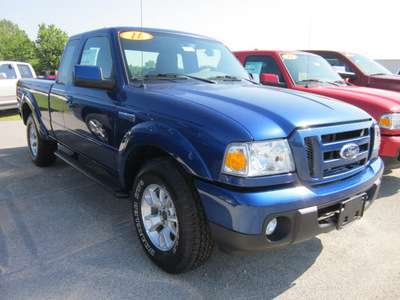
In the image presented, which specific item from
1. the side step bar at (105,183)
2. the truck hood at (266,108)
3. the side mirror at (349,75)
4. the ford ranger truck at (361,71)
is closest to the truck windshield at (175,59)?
the truck hood at (266,108)

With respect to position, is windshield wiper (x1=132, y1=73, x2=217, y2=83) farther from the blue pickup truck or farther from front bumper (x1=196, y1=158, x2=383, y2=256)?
front bumper (x1=196, y1=158, x2=383, y2=256)

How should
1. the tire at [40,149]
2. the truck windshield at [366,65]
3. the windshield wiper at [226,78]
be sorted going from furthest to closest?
1. the truck windshield at [366,65]
2. the tire at [40,149]
3. the windshield wiper at [226,78]

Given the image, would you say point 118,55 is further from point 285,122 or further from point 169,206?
point 285,122

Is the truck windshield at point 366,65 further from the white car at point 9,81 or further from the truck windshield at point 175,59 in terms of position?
the white car at point 9,81

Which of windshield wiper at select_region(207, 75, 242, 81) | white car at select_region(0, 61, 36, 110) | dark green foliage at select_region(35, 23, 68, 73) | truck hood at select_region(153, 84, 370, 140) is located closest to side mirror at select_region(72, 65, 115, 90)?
truck hood at select_region(153, 84, 370, 140)

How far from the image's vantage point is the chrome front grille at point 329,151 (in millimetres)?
1957

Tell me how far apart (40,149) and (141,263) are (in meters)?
3.04

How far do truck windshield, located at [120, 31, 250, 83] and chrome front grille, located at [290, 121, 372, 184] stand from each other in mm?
1324

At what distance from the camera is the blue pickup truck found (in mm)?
1873

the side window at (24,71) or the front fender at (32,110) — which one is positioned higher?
the side window at (24,71)

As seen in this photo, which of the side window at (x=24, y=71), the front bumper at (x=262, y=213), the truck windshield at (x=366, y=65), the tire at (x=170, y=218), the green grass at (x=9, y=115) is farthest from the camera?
the side window at (x=24, y=71)

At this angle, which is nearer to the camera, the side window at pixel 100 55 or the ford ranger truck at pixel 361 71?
the side window at pixel 100 55

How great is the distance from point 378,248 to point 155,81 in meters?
2.45

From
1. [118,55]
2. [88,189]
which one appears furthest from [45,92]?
[118,55]
